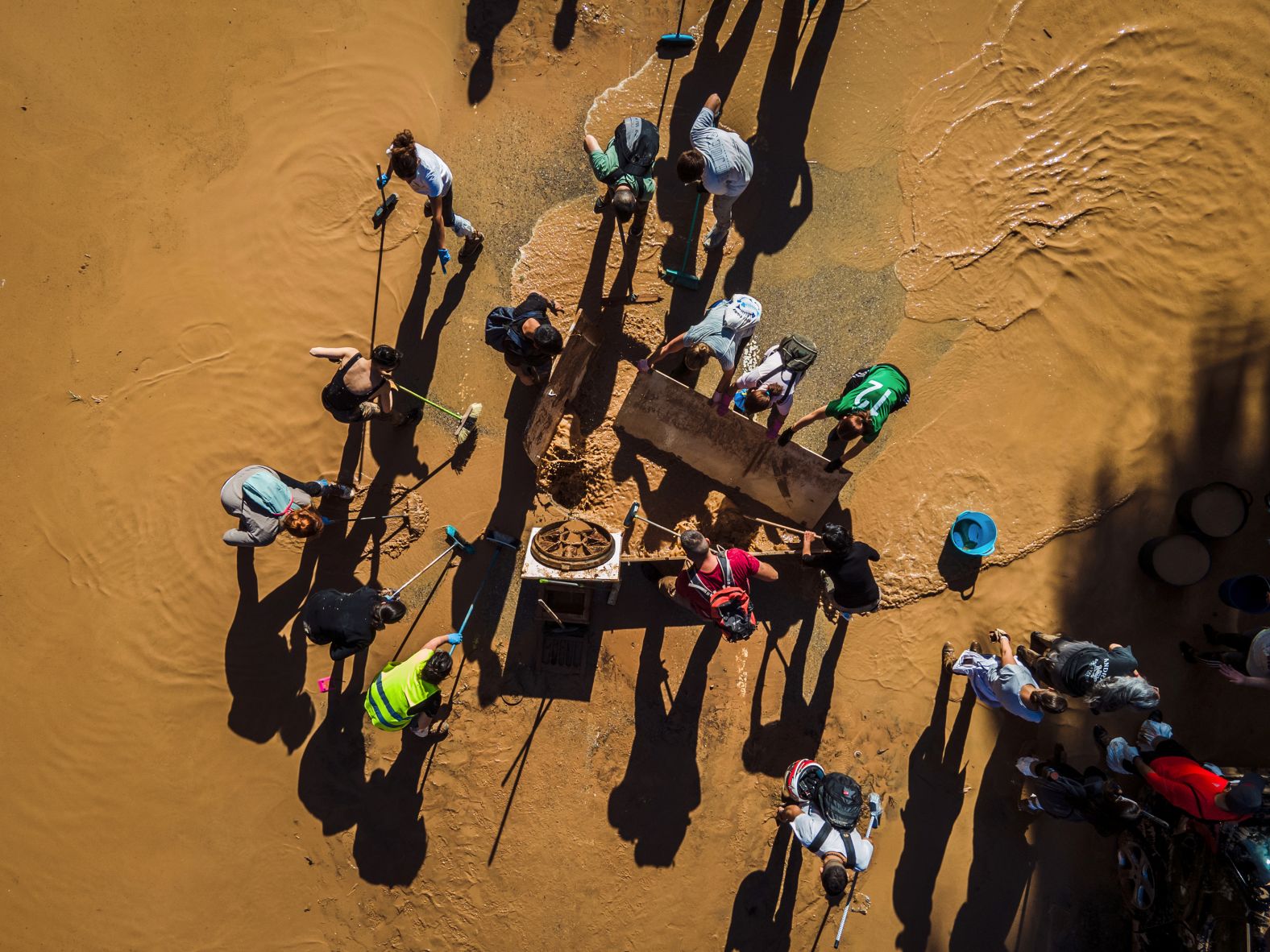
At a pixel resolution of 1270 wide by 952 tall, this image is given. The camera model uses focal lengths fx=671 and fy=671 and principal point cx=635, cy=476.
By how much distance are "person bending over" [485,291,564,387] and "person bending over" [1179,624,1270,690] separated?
244 inches

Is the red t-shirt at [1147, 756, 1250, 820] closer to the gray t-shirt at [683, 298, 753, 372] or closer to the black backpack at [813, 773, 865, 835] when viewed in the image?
the black backpack at [813, 773, 865, 835]

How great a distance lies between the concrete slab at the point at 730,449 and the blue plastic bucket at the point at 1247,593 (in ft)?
11.1

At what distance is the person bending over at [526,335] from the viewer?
16.9 ft

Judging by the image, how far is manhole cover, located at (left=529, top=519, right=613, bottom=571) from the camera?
5566mm

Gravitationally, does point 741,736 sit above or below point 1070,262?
below

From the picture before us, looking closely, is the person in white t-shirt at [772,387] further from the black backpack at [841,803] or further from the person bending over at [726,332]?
the black backpack at [841,803]

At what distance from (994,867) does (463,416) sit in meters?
6.34

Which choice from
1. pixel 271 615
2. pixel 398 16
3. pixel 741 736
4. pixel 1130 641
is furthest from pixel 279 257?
pixel 1130 641

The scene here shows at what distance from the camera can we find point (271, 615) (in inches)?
244

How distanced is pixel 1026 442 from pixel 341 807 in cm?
713

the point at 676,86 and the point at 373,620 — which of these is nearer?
the point at 373,620

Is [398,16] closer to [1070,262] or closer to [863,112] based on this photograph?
[863,112]

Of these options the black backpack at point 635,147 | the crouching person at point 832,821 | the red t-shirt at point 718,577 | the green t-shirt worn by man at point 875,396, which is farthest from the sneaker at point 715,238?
the crouching person at point 832,821

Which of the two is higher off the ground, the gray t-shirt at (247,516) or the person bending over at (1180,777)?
the gray t-shirt at (247,516)
